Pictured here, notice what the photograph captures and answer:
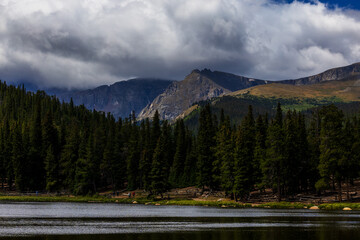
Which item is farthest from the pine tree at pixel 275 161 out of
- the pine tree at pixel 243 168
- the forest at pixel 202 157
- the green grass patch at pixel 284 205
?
the green grass patch at pixel 284 205

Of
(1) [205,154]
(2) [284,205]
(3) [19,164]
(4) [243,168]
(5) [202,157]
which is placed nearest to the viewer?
(2) [284,205]

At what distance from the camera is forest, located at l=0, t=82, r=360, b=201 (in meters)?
92.4

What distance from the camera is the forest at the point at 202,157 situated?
92.4 metres

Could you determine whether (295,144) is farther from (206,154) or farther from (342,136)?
(206,154)

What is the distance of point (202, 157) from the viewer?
117062 mm

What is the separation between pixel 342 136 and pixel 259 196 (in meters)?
27.3

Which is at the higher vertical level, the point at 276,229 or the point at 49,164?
the point at 49,164

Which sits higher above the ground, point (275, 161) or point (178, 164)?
point (178, 164)

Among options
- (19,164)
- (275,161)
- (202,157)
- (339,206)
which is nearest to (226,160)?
(275,161)

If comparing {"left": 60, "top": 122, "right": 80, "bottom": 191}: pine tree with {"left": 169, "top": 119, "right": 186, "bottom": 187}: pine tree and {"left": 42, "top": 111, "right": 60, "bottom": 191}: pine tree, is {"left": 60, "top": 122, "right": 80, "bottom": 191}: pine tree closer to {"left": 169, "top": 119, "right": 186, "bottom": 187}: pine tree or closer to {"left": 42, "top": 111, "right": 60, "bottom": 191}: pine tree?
{"left": 42, "top": 111, "right": 60, "bottom": 191}: pine tree

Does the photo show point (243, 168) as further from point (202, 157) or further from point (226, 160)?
point (202, 157)

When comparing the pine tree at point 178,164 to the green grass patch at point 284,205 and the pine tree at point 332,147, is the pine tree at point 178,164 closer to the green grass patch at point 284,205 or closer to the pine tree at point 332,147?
the green grass patch at point 284,205

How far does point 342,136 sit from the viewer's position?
8831cm

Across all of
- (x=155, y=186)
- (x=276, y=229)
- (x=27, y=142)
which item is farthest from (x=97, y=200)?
(x=276, y=229)
